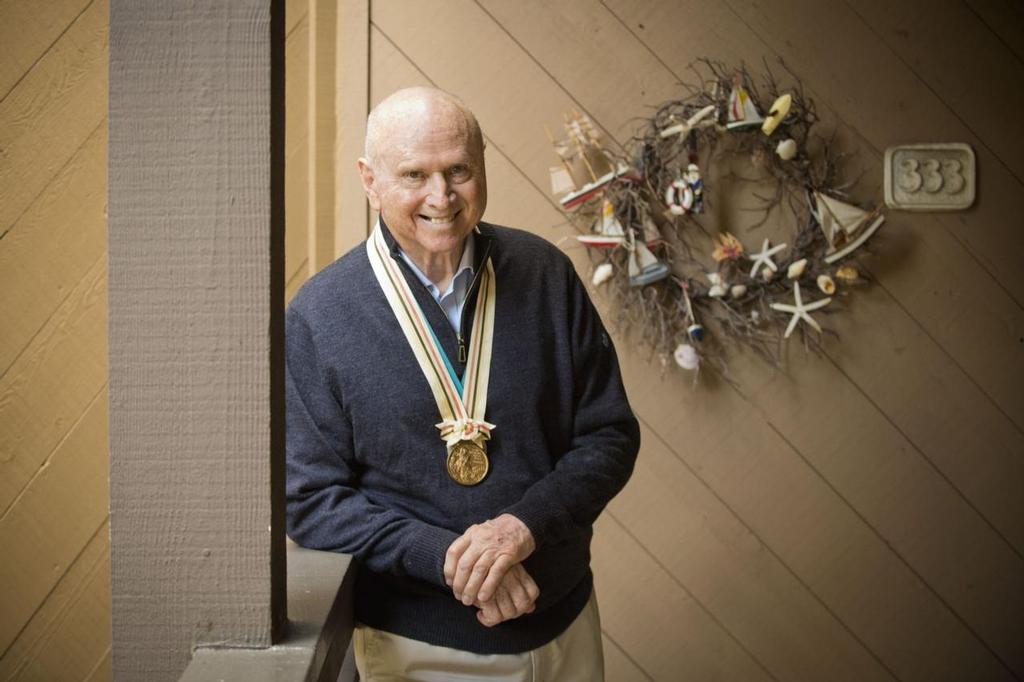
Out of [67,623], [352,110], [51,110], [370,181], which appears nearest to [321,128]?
[352,110]

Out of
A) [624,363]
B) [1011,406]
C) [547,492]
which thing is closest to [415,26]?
[624,363]

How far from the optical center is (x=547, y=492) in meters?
1.25

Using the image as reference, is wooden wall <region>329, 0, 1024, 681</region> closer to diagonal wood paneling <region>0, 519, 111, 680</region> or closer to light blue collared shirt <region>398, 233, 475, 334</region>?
light blue collared shirt <region>398, 233, 475, 334</region>

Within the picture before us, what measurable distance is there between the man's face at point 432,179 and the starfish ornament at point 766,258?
3.66 ft

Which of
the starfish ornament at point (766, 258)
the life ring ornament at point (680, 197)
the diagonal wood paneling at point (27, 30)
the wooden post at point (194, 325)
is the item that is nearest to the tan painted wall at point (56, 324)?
the diagonal wood paneling at point (27, 30)

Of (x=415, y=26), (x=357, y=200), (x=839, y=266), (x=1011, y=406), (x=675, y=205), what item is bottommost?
(x=1011, y=406)

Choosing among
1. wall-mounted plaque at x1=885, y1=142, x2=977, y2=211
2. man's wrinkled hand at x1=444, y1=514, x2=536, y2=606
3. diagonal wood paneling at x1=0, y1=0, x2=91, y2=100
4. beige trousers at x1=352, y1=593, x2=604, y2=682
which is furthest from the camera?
wall-mounted plaque at x1=885, y1=142, x2=977, y2=211

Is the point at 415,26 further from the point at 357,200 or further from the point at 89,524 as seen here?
the point at 89,524

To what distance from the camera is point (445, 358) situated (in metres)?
1.28

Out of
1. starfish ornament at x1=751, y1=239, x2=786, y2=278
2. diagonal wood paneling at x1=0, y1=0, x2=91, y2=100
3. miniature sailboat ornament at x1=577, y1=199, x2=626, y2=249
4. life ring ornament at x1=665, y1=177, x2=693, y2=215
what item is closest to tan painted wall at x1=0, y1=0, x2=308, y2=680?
diagonal wood paneling at x1=0, y1=0, x2=91, y2=100

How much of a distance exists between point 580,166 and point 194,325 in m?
1.48

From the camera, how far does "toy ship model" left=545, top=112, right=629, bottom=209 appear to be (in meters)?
2.17

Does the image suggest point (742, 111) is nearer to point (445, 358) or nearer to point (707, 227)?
point (707, 227)

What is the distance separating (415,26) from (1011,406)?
173 cm
